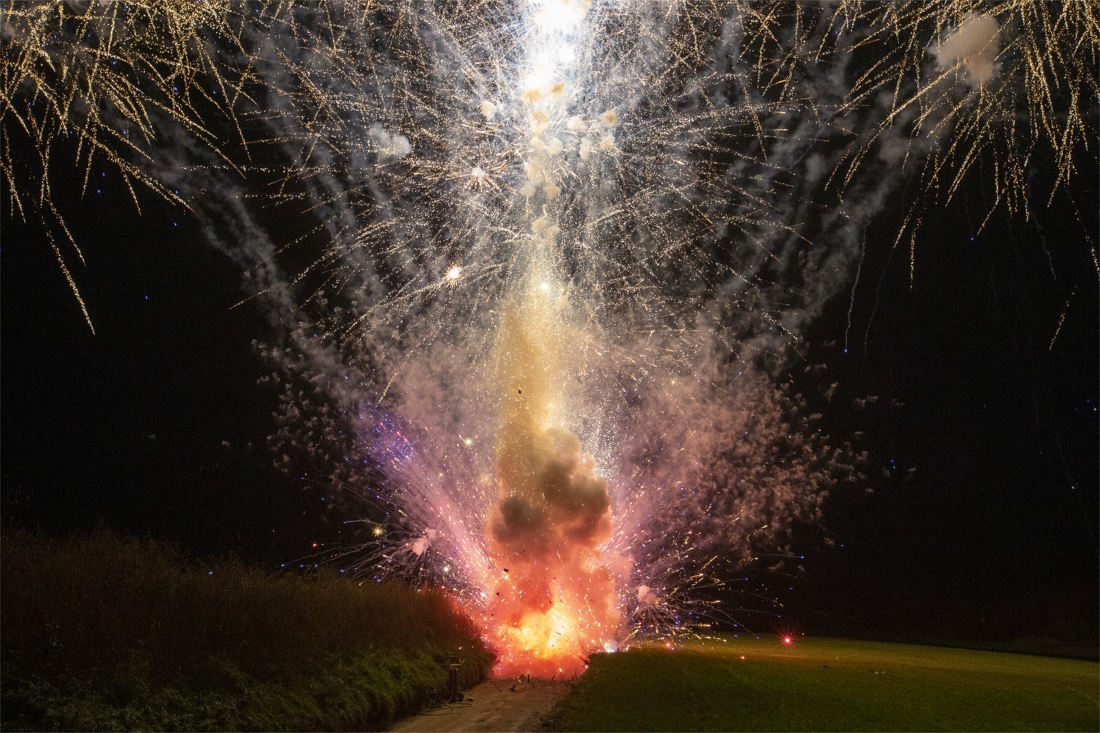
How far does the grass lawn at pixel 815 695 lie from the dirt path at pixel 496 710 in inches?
22.9

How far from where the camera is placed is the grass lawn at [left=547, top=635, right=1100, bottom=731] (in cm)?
1416

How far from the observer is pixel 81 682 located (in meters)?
8.66

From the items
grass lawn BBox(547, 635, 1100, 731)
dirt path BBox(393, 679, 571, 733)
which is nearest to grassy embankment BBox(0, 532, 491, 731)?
dirt path BBox(393, 679, 571, 733)

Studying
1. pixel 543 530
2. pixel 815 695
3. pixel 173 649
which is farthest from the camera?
pixel 543 530

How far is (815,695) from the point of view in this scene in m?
18.2

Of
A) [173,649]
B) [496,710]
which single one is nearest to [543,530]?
[496,710]

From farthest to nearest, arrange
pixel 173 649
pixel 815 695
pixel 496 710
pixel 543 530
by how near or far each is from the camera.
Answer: pixel 543 530, pixel 815 695, pixel 496 710, pixel 173 649

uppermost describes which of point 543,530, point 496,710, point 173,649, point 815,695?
point 543,530

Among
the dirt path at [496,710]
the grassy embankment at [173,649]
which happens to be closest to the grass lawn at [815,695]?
the dirt path at [496,710]

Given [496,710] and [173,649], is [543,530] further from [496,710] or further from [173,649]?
[173,649]

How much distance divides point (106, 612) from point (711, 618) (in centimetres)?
4634

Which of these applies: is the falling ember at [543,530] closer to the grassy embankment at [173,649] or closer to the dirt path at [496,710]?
the dirt path at [496,710]

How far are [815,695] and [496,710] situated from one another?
836cm

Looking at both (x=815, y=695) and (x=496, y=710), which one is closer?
(x=496, y=710)
